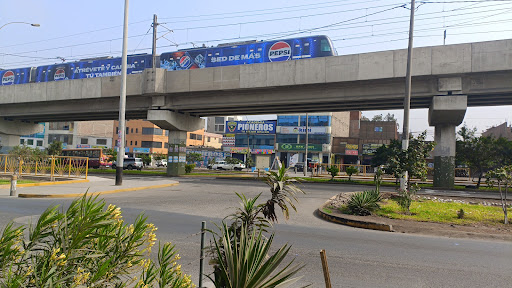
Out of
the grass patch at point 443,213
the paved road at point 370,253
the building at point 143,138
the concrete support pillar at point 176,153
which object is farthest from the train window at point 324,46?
the building at point 143,138

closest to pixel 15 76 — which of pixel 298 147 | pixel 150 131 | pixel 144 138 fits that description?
pixel 150 131

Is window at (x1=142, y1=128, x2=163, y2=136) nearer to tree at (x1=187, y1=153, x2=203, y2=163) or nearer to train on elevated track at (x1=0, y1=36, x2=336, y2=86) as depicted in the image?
tree at (x1=187, y1=153, x2=203, y2=163)

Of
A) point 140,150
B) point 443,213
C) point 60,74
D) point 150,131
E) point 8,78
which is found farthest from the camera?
point 140,150

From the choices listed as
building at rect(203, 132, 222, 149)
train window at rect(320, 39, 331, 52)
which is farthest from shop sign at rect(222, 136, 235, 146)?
train window at rect(320, 39, 331, 52)

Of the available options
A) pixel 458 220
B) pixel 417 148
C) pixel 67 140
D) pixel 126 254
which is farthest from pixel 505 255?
pixel 67 140

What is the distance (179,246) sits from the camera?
7.46m

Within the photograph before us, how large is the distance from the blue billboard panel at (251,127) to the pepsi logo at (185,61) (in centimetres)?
4068

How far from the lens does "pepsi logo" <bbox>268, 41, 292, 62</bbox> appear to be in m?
27.0

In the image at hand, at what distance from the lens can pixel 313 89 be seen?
25859 mm

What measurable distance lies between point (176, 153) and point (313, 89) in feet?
49.3

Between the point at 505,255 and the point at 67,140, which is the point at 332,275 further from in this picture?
the point at 67,140

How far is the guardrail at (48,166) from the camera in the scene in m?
23.8

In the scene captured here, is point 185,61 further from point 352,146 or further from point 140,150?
point 140,150

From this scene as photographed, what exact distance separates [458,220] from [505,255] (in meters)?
3.92
